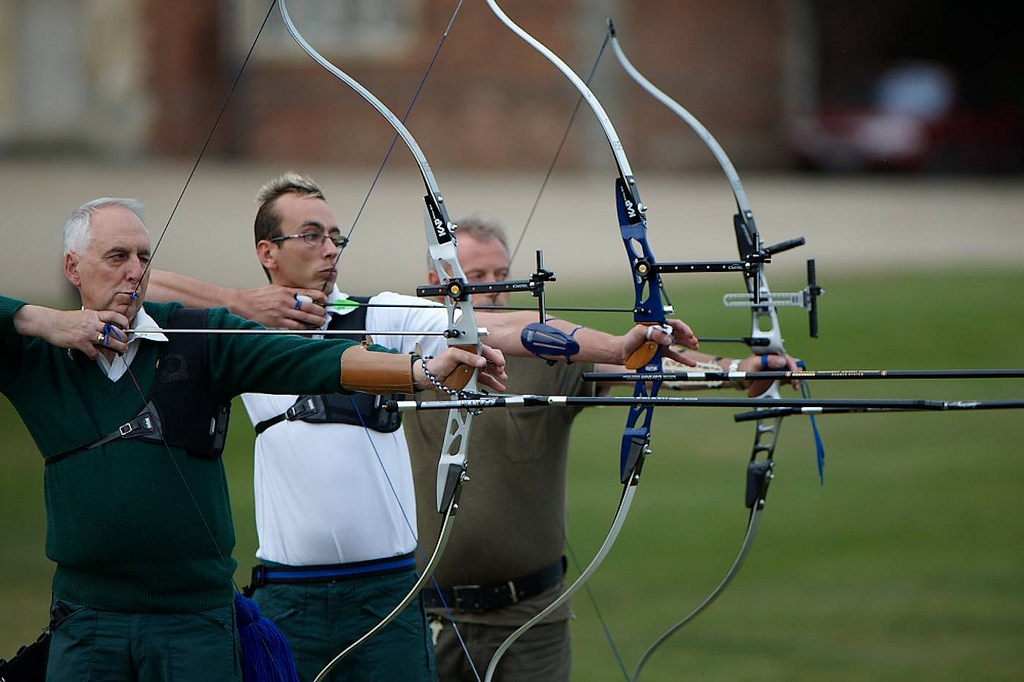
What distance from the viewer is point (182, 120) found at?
71.6 ft

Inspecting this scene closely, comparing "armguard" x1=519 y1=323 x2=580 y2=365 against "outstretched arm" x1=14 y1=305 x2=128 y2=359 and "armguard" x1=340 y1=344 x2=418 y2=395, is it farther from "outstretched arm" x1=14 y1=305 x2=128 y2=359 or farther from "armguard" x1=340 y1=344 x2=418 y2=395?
"outstretched arm" x1=14 y1=305 x2=128 y2=359

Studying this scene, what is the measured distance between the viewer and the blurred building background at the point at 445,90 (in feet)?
70.4

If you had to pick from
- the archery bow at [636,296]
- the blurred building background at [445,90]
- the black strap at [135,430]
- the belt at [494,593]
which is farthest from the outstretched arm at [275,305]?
the blurred building background at [445,90]

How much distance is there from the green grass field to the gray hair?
2223mm

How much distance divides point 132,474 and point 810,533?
6.86 metres

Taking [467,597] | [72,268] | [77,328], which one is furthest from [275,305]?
[467,597]

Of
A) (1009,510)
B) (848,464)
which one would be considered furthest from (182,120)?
(1009,510)

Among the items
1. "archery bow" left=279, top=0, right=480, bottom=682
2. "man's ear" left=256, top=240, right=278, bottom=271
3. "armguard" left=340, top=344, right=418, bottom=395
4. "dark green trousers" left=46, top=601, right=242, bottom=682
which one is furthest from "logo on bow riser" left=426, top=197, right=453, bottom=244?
"dark green trousers" left=46, top=601, right=242, bottom=682

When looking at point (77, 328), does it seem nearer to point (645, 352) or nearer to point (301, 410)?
point (301, 410)

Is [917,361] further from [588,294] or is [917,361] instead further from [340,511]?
[340,511]

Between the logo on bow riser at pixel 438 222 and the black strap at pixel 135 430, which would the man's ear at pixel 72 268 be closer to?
the black strap at pixel 135 430

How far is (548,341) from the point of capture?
142 inches

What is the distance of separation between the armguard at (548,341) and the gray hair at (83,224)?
0.95 metres

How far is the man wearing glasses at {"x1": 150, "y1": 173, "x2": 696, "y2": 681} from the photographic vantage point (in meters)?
3.91
